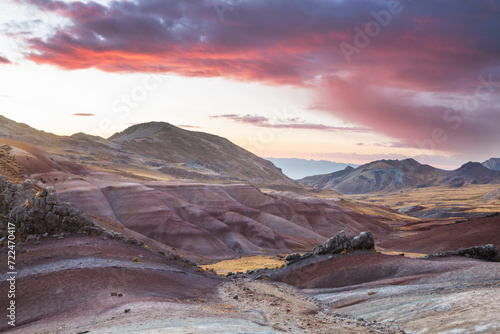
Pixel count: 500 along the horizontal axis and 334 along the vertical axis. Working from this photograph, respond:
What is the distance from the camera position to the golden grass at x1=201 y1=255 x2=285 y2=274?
171 feet

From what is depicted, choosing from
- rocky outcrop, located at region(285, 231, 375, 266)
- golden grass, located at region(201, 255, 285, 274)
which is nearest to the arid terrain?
rocky outcrop, located at region(285, 231, 375, 266)

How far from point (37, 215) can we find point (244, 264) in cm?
3372

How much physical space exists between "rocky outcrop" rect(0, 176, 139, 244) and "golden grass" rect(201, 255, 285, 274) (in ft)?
66.6

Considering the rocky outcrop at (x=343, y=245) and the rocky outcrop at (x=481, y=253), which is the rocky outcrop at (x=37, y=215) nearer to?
the rocky outcrop at (x=343, y=245)

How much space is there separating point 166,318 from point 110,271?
1140cm

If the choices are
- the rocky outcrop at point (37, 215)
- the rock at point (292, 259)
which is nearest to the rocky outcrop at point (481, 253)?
the rock at point (292, 259)

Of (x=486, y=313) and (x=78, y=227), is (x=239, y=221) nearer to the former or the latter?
(x=78, y=227)

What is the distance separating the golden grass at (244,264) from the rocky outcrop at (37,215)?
20307mm

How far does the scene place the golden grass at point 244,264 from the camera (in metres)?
52.0

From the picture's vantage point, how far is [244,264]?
57531mm

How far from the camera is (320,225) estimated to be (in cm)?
10925

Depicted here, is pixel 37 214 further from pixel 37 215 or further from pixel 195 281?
pixel 195 281

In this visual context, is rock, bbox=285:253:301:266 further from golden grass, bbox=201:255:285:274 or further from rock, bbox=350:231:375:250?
golden grass, bbox=201:255:285:274

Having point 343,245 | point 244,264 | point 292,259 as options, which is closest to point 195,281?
point 292,259
